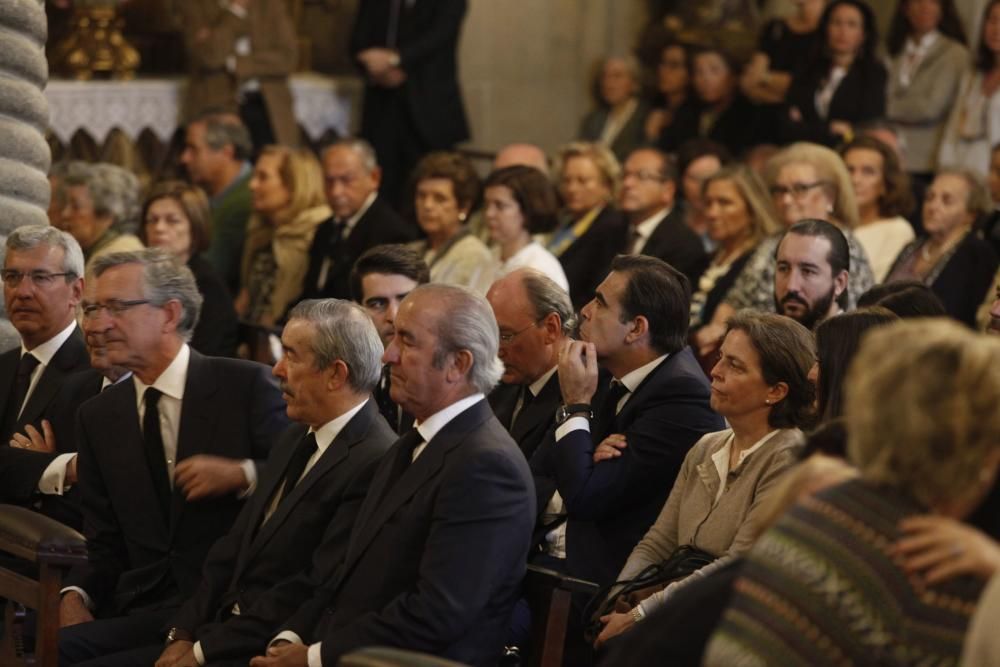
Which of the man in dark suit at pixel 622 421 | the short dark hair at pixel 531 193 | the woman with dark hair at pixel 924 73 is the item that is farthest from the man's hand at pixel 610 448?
the woman with dark hair at pixel 924 73

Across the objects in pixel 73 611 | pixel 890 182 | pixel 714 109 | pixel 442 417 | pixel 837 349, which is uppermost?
pixel 837 349

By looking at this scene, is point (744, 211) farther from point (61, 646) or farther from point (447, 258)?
point (61, 646)

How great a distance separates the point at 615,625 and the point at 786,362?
27.9 inches

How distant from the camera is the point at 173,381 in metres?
4.41

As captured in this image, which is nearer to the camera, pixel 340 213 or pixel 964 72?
pixel 340 213

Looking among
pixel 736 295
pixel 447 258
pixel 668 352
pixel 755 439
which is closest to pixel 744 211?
pixel 736 295

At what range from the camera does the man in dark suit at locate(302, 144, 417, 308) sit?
301 inches

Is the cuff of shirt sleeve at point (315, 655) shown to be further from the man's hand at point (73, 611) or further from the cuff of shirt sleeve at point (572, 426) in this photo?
the man's hand at point (73, 611)

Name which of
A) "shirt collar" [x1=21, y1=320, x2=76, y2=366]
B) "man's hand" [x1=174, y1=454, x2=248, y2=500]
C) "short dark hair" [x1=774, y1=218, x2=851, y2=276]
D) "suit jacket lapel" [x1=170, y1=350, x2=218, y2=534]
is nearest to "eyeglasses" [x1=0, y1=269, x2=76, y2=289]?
"shirt collar" [x1=21, y1=320, x2=76, y2=366]

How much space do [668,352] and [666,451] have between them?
0.32m

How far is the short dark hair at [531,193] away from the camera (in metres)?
7.04

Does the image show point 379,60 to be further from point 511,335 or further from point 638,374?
point 638,374

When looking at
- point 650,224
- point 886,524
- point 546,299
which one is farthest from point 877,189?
point 886,524

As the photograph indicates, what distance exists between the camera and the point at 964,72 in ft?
29.7
